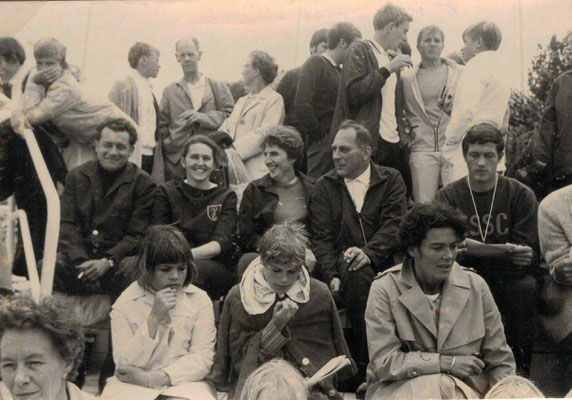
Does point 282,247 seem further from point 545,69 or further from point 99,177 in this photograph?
point 545,69

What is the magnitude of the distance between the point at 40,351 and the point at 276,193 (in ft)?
4.79

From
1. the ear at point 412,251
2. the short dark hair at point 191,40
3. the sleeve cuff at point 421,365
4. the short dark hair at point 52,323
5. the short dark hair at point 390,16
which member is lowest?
the sleeve cuff at point 421,365

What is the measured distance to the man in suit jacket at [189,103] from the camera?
5.35m

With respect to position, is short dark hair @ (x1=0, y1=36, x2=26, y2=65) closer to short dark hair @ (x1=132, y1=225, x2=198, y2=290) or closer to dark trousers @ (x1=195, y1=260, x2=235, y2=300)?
short dark hair @ (x1=132, y1=225, x2=198, y2=290)

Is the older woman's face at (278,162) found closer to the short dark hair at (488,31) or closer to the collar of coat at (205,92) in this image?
the collar of coat at (205,92)

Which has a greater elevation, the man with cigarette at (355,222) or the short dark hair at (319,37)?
the short dark hair at (319,37)

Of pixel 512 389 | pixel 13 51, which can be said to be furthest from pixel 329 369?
pixel 13 51

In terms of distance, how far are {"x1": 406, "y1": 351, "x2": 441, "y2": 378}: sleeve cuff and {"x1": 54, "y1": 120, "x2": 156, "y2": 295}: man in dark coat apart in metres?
1.52

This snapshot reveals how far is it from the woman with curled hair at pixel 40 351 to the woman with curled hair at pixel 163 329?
30 centimetres

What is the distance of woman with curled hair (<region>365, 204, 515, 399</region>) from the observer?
4.38 meters

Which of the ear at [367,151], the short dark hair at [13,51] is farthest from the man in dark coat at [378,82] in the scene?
the short dark hair at [13,51]

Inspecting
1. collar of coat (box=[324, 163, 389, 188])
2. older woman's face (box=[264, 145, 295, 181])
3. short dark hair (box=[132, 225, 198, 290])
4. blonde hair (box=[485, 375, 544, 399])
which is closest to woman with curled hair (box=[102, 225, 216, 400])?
short dark hair (box=[132, 225, 198, 290])

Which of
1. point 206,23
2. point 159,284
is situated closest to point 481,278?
point 159,284

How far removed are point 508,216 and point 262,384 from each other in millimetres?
1655
